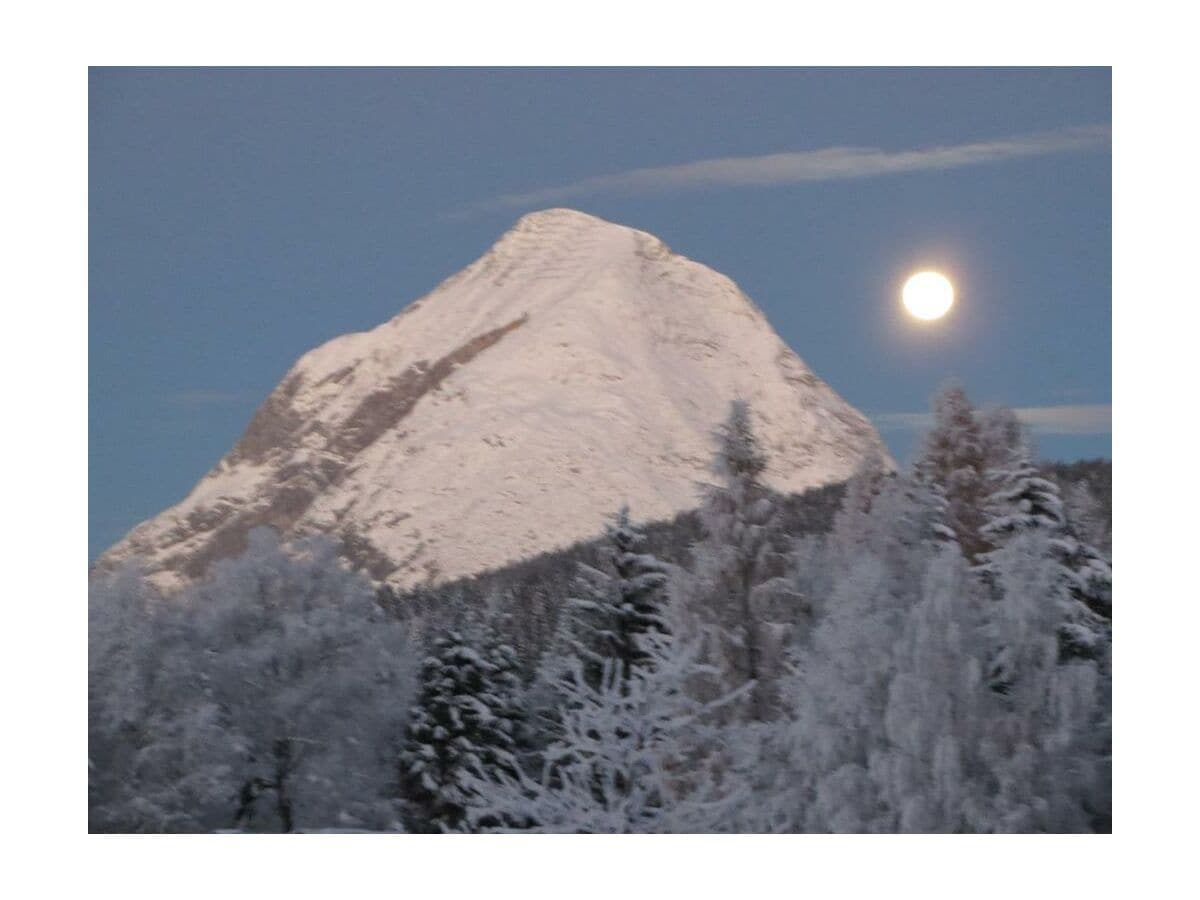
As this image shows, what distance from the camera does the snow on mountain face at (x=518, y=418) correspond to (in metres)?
14.7

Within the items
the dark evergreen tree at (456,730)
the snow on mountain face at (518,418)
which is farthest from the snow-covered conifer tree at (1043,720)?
the dark evergreen tree at (456,730)

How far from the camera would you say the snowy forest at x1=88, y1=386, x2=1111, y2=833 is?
11562 millimetres

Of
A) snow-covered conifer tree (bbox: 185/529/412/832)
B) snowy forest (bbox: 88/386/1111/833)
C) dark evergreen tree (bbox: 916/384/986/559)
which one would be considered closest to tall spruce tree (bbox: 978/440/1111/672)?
snowy forest (bbox: 88/386/1111/833)

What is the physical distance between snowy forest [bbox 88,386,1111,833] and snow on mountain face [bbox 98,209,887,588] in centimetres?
31

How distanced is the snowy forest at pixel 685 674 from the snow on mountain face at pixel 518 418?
1.03ft

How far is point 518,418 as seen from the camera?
1712cm

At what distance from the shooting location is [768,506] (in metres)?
15.3

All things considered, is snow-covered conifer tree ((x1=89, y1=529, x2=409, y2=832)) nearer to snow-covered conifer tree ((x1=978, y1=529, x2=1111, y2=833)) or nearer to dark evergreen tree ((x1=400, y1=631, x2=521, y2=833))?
dark evergreen tree ((x1=400, y1=631, x2=521, y2=833))

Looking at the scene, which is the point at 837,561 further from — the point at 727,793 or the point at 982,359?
the point at 727,793
